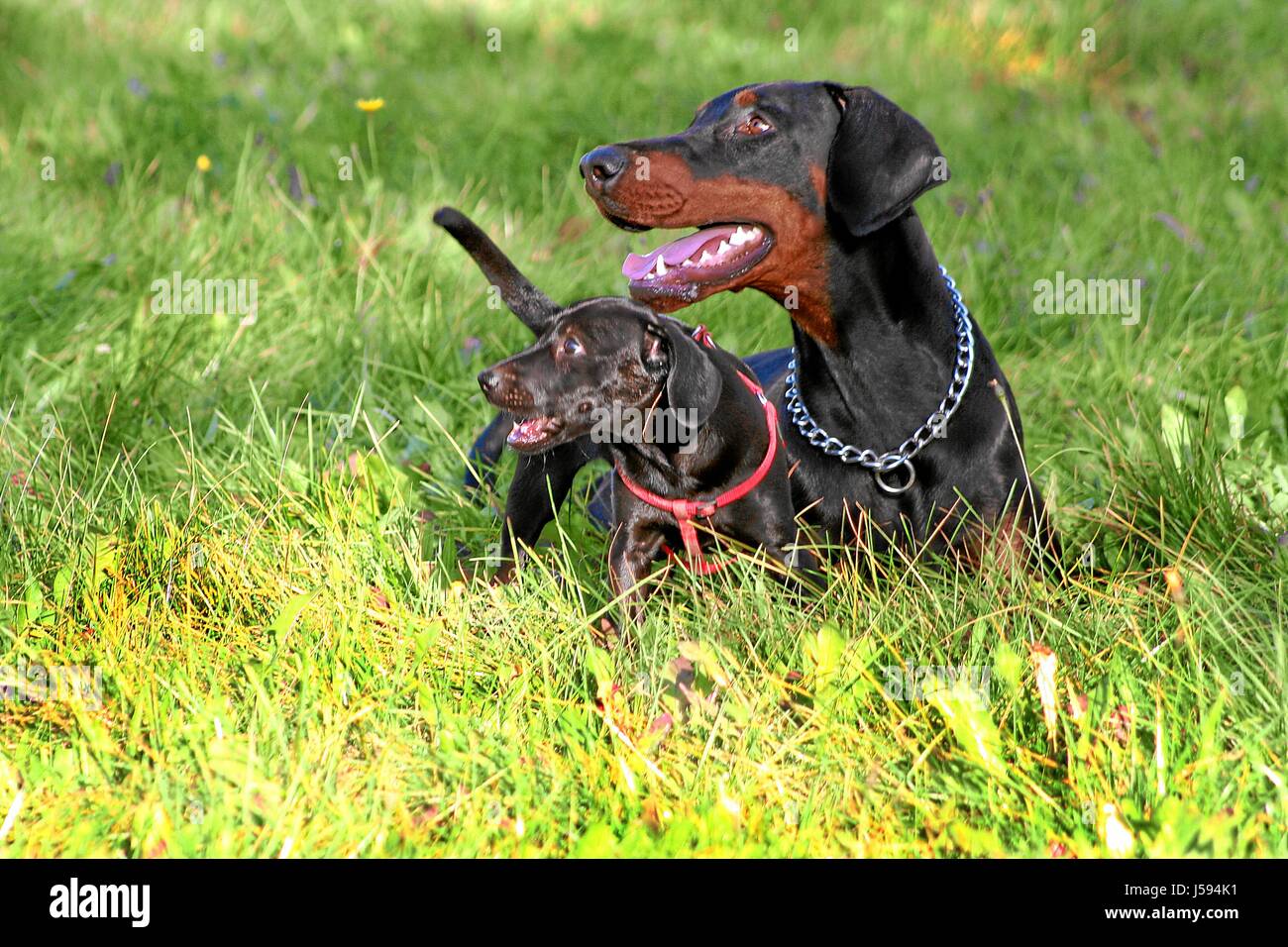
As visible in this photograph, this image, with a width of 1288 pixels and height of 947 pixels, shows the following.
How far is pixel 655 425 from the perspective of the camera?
3.27m

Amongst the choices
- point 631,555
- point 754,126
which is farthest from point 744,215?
point 631,555

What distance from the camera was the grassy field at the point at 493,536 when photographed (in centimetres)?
254

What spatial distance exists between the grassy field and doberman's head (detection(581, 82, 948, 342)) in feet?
2.30

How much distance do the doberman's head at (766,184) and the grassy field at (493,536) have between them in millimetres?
700

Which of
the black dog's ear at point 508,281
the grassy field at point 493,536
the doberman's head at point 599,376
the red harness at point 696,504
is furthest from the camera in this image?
the black dog's ear at point 508,281

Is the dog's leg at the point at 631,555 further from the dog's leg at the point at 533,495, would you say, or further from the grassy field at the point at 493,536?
the dog's leg at the point at 533,495

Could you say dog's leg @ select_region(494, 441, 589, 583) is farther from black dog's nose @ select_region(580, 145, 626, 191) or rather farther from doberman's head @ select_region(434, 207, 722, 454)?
black dog's nose @ select_region(580, 145, 626, 191)

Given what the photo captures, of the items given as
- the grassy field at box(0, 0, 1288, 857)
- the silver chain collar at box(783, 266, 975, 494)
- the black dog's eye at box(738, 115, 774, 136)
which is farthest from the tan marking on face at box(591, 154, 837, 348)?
the grassy field at box(0, 0, 1288, 857)

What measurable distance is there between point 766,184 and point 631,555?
0.92m

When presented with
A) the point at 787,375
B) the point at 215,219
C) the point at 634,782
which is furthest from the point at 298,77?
the point at 634,782

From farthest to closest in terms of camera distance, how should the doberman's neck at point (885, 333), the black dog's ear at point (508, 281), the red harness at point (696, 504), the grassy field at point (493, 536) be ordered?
the black dog's ear at point (508, 281), the doberman's neck at point (885, 333), the red harness at point (696, 504), the grassy field at point (493, 536)

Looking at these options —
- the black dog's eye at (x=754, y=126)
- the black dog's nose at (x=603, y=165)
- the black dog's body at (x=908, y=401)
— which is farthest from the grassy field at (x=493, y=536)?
the black dog's eye at (x=754, y=126)

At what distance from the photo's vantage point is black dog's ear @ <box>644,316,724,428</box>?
10.4ft

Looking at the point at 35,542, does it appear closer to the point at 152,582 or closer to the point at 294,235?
the point at 152,582
